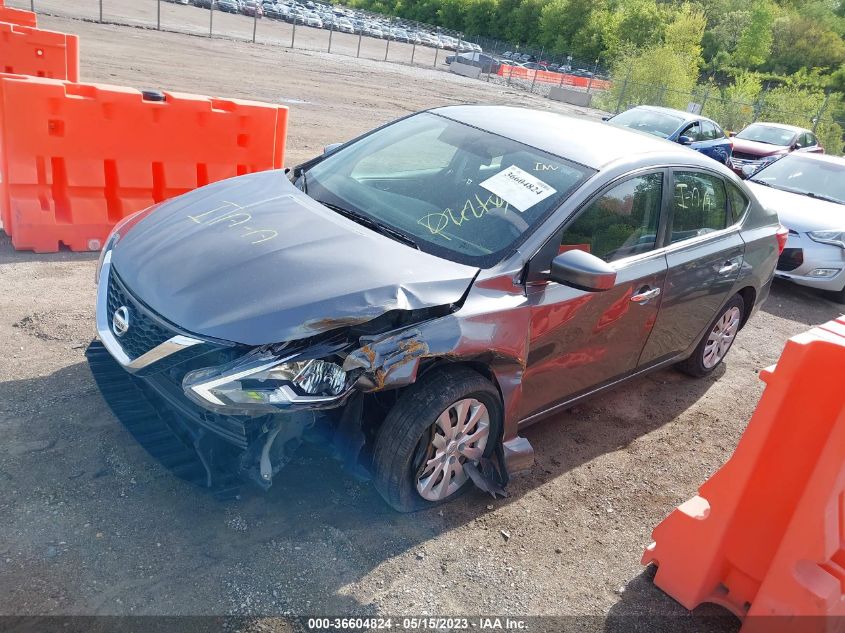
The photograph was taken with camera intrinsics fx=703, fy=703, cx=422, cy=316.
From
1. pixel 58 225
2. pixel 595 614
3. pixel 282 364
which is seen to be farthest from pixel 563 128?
pixel 58 225

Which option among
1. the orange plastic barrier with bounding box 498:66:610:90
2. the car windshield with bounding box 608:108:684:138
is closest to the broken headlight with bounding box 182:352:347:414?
the car windshield with bounding box 608:108:684:138

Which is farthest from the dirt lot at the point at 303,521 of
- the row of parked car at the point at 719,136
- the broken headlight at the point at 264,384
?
the row of parked car at the point at 719,136

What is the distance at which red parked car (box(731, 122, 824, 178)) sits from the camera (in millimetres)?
15109

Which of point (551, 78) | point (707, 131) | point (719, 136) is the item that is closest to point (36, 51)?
point (707, 131)

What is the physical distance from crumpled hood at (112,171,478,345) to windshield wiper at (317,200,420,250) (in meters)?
0.06

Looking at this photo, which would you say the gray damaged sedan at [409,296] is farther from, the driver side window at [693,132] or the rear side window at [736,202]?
the driver side window at [693,132]

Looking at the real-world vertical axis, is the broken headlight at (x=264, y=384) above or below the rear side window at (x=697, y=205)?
below

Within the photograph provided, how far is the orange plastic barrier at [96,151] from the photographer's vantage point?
539cm

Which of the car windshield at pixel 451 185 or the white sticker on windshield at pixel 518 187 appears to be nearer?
the car windshield at pixel 451 185

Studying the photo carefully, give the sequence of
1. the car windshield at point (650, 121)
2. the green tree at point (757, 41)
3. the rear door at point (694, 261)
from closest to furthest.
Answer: the rear door at point (694, 261), the car windshield at point (650, 121), the green tree at point (757, 41)

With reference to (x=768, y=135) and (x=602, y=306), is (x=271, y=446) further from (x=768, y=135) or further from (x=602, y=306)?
(x=768, y=135)

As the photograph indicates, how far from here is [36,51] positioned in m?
10.8

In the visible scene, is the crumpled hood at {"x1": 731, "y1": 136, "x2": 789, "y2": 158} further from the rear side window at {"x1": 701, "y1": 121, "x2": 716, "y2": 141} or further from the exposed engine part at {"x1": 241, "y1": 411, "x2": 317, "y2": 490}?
the exposed engine part at {"x1": 241, "y1": 411, "x2": 317, "y2": 490}

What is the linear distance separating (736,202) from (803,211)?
14.6ft
